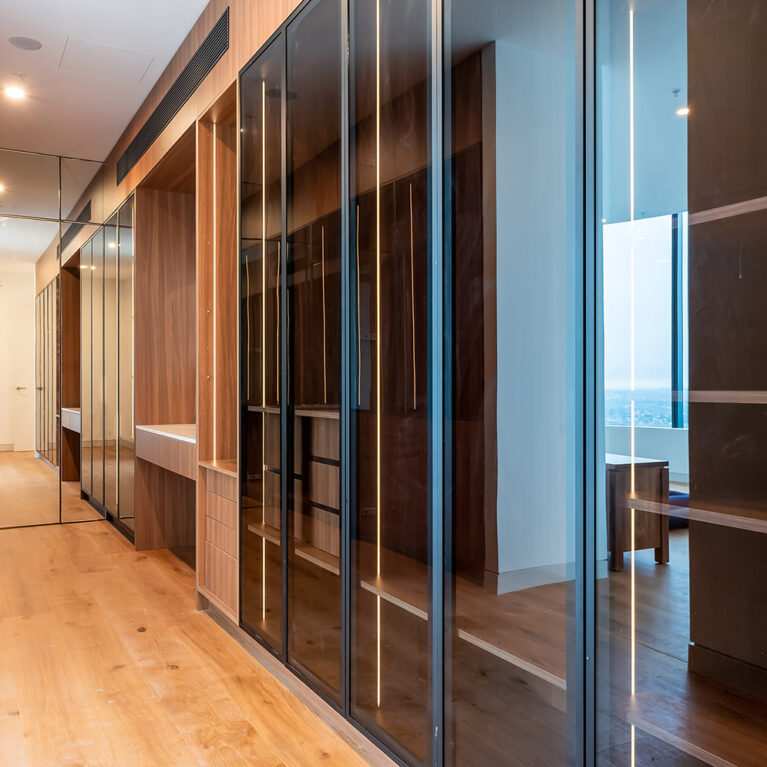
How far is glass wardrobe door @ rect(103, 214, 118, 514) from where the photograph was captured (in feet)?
17.8

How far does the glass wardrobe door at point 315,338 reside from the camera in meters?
2.31

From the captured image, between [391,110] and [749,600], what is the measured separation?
1.51 metres

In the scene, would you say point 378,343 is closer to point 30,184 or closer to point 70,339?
point 30,184

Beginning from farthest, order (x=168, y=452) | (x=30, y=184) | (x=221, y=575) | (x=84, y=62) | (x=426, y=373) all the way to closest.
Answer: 1. (x=30, y=184)
2. (x=168, y=452)
3. (x=84, y=62)
4. (x=221, y=575)
5. (x=426, y=373)

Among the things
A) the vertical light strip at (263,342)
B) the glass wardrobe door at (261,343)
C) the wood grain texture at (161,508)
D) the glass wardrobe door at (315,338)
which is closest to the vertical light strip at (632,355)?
the glass wardrobe door at (315,338)

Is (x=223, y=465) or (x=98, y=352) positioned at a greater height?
(x=98, y=352)

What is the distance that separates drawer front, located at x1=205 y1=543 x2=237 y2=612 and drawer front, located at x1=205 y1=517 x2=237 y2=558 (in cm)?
2

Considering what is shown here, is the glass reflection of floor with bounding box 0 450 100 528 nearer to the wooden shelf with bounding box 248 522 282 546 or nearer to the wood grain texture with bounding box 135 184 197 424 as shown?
the wood grain texture with bounding box 135 184 197 424

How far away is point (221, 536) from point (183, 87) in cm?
231

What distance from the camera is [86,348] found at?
5883 millimetres

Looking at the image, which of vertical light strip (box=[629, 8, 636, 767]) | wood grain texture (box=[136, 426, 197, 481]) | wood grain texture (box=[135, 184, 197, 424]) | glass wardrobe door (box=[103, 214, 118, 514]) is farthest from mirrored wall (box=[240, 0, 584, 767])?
glass wardrobe door (box=[103, 214, 118, 514])

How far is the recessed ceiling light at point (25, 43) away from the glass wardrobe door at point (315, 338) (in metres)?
1.92

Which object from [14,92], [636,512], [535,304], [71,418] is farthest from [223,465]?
[71,418]

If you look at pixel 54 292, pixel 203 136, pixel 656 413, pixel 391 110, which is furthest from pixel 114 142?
pixel 656 413
